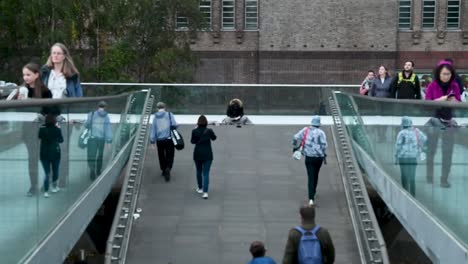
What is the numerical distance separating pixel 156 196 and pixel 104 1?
19037 millimetres

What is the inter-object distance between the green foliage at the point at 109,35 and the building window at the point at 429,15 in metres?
14.7

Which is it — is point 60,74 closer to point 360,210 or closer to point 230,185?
point 360,210

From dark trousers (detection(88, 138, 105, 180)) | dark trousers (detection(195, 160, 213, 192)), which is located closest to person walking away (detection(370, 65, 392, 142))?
dark trousers (detection(195, 160, 213, 192))

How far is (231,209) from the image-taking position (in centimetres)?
1647

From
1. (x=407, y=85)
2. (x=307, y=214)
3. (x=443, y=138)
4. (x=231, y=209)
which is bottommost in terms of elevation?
→ (x=231, y=209)

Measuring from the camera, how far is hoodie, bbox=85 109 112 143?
12.5 meters

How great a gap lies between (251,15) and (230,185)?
30.7 m

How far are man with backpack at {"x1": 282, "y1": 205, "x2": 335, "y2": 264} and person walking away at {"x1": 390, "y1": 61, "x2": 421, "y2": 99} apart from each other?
28.1 feet

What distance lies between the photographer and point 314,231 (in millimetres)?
9141

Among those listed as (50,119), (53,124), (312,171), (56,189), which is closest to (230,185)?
(312,171)

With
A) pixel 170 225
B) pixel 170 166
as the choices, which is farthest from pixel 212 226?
pixel 170 166

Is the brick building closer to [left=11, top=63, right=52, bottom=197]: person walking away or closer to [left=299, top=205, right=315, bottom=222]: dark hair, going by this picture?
[left=11, top=63, right=52, bottom=197]: person walking away

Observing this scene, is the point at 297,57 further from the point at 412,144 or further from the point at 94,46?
the point at 412,144

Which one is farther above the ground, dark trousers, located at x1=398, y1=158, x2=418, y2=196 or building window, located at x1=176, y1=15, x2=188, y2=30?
building window, located at x1=176, y1=15, x2=188, y2=30
